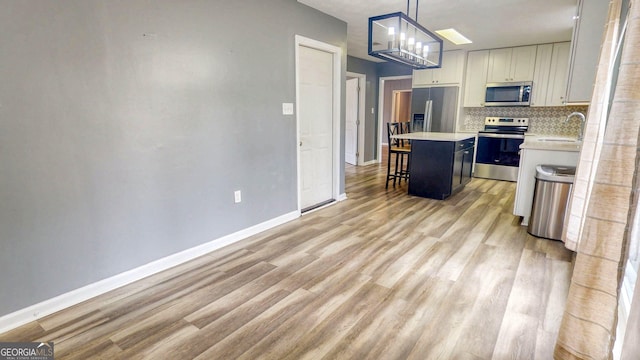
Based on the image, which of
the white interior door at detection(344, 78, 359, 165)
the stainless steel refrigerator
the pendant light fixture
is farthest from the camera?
the white interior door at detection(344, 78, 359, 165)

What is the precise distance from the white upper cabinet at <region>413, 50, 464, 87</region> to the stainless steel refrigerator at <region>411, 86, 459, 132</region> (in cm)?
11

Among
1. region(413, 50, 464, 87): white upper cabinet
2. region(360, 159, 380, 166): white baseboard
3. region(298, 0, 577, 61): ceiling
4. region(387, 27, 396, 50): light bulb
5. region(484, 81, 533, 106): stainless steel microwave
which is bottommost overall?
region(360, 159, 380, 166): white baseboard

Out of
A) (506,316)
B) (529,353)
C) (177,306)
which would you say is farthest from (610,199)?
(177,306)

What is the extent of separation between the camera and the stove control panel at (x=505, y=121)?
5672 millimetres

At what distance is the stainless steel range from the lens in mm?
Answer: 5574

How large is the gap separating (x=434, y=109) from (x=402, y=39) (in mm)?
3843

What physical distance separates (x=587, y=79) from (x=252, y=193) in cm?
337

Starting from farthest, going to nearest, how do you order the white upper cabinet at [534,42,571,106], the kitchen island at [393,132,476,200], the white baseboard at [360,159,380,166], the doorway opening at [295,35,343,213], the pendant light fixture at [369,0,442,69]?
the white baseboard at [360,159,380,166]
the white upper cabinet at [534,42,571,106]
the kitchen island at [393,132,476,200]
the doorway opening at [295,35,343,213]
the pendant light fixture at [369,0,442,69]

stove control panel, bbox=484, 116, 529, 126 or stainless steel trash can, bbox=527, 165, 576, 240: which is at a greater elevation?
stove control panel, bbox=484, 116, 529, 126

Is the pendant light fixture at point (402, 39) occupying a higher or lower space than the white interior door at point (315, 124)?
higher

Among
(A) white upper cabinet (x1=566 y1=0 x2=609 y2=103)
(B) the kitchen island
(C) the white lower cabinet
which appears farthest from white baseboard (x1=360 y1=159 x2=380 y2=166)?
(A) white upper cabinet (x1=566 y1=0 x2=609 y2=103)

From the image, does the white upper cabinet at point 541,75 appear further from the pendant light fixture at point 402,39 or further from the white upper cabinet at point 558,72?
the pendant light fixture at point 402,39

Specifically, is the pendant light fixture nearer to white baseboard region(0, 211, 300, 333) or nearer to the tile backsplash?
white baseboard region(0, 211, 300, 333)

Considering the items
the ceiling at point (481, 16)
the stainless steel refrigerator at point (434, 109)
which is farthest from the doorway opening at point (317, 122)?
the stainless steel refrigerator at point (434, 109)
